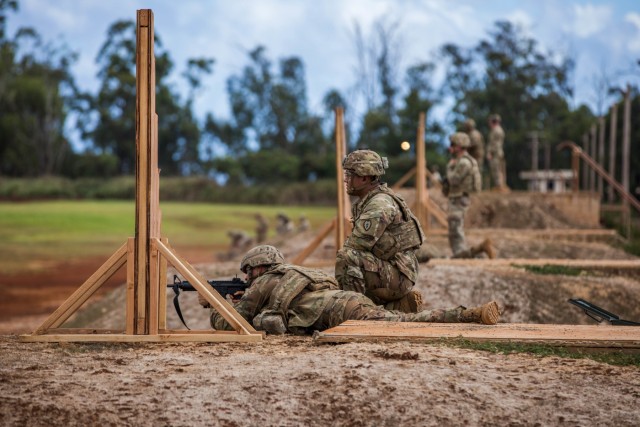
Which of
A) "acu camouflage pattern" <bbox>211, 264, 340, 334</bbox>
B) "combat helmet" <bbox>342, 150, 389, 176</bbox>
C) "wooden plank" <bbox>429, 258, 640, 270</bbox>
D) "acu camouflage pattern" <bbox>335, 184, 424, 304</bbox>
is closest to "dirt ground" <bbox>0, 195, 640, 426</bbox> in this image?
"acu camouflage pattern" <bbox>211, 264, 340, 334</bbox>

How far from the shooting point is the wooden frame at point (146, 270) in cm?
746

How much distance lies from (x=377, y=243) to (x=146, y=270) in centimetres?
230

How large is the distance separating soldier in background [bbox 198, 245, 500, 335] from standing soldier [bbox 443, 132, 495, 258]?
7.09 m

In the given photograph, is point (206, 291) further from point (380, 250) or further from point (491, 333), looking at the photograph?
point (491, 333)

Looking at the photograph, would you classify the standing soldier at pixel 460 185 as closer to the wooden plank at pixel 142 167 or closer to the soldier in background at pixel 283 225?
the wooden plank at pixel 142 167

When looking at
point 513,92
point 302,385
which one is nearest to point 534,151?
point 513,92

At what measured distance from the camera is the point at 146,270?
24.6ft

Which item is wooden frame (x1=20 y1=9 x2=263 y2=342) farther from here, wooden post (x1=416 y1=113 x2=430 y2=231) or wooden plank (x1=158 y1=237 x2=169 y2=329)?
wooden post (x1=416 y1=113 x2=430 y2=231)

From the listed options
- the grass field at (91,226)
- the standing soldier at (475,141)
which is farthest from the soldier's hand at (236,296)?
the grass field at (91,226)

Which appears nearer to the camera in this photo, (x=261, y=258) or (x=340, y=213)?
(x=261, y=258)

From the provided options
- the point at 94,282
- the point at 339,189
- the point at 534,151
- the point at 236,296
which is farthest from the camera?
the point at 534,151

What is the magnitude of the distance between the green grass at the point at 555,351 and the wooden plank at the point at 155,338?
5.21 ft

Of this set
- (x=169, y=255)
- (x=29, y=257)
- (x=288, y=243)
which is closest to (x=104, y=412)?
(x=169, y=255)

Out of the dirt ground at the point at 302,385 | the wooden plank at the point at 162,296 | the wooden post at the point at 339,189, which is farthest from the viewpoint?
the wooden post at the point at 339,189
